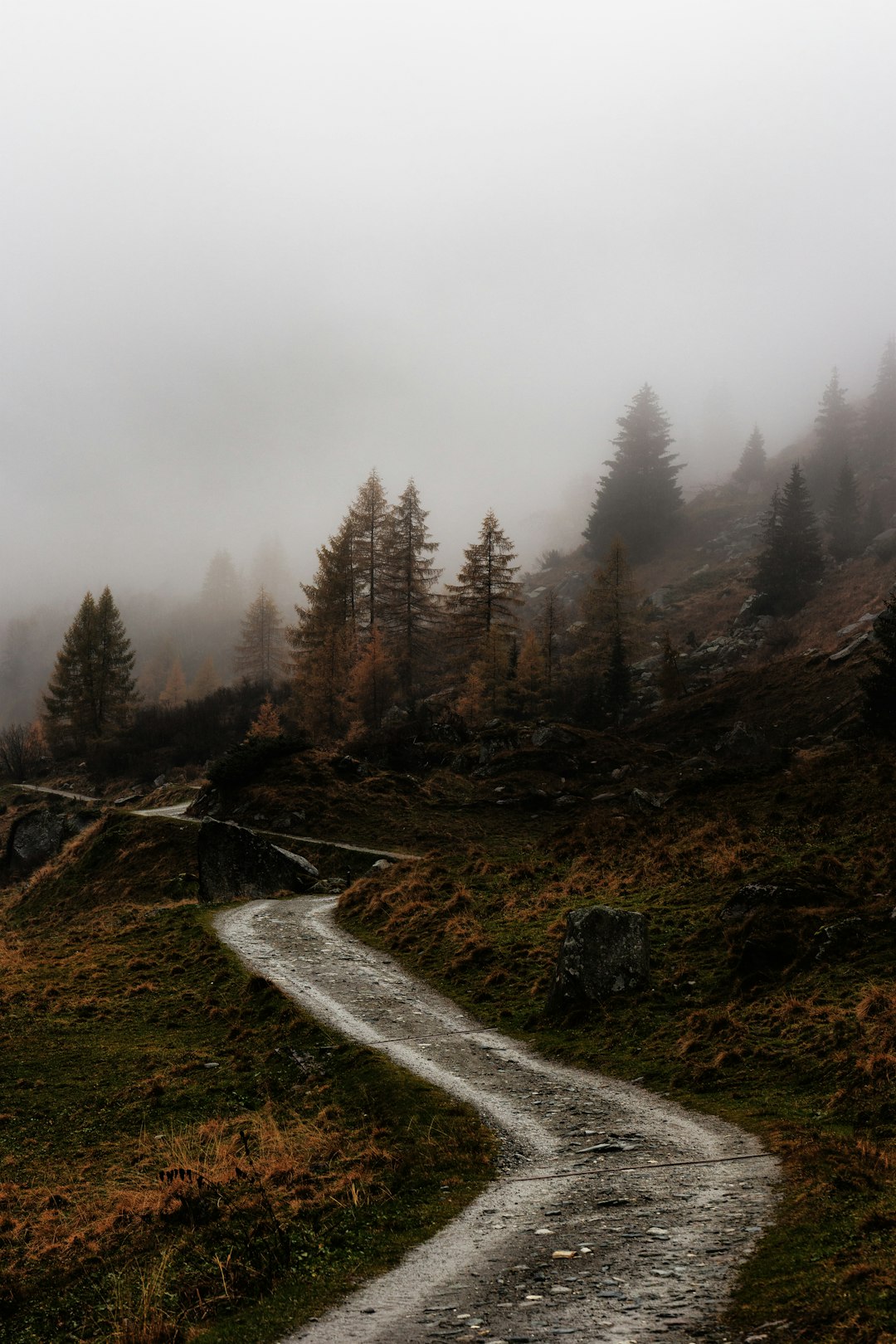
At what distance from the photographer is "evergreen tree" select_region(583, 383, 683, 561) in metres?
101

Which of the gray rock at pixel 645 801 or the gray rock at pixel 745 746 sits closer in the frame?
the gray rock at pixel 645 801

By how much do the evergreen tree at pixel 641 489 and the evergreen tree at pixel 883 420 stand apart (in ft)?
77.9

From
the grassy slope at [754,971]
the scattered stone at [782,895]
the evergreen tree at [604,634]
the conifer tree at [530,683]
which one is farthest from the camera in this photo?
the conifer tree at [530,683]

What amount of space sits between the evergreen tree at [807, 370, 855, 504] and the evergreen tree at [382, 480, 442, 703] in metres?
57.5

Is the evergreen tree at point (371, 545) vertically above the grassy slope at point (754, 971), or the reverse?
the evergreen tree at point (371, 545)

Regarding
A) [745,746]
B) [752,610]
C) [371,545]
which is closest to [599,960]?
[745,746]

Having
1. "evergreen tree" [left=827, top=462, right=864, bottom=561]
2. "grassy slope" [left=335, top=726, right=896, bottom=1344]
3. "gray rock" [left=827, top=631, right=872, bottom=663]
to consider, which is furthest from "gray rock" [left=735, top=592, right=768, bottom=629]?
"grassy slope" [left=335, top=726, right=896, bottom=1344]

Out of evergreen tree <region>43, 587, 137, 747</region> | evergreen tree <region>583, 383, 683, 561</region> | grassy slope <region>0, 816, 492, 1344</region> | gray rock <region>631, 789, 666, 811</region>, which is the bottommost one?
grassy slope <region>0, 816, 492, 1344</region>

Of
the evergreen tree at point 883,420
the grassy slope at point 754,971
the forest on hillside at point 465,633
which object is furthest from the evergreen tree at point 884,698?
the evergreen tree at point 883,420

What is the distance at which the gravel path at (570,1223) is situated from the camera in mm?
6160

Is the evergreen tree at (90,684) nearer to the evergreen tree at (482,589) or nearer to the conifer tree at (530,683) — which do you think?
the evergreen tree at (482,589)

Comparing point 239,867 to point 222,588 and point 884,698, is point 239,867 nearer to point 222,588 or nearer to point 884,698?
point 884,698

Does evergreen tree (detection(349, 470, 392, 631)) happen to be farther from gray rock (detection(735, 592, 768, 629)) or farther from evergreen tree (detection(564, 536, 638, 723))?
gray rock (detection(735, 592, 768, 629))

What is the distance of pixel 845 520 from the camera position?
80.2 meters
